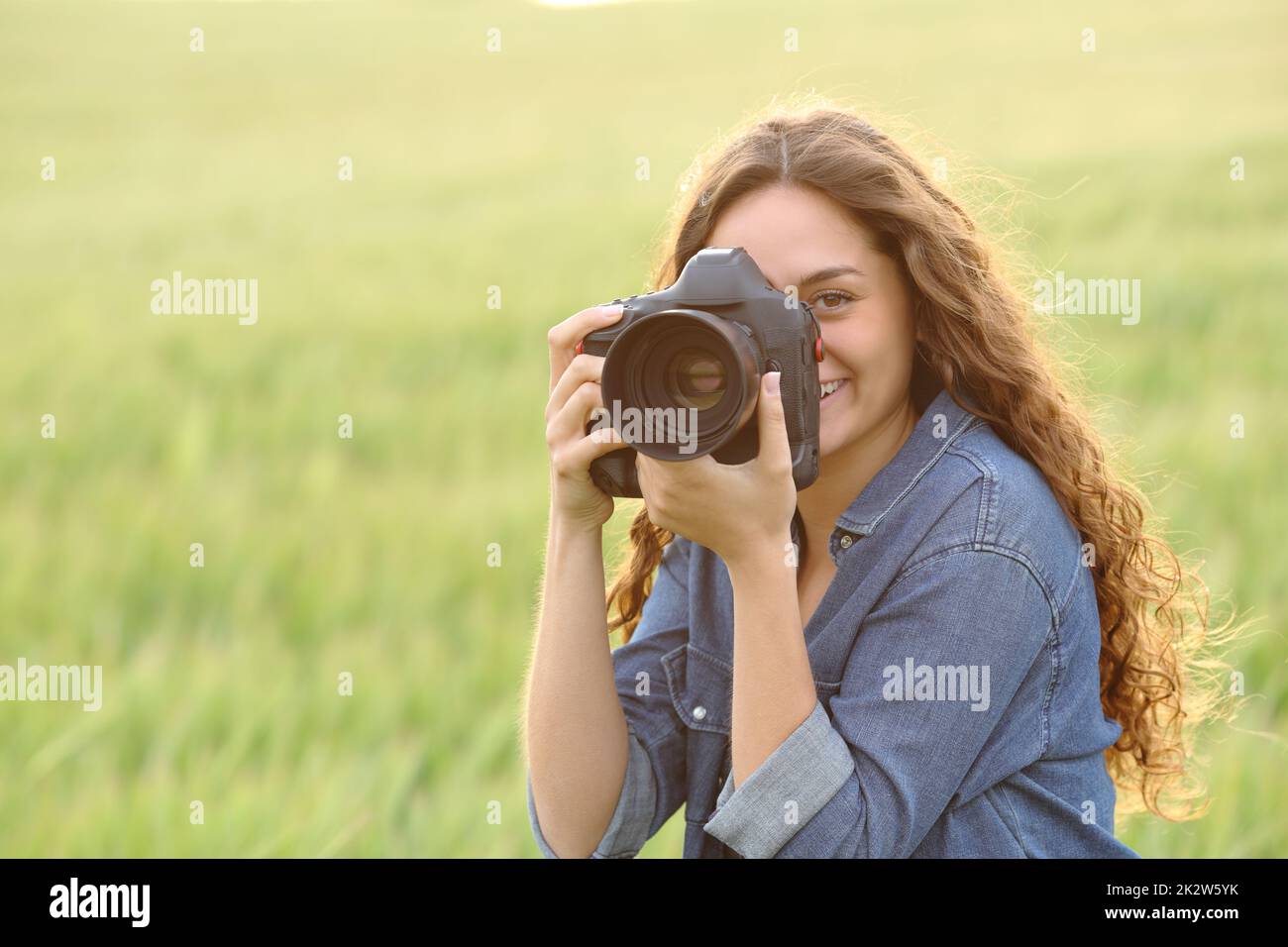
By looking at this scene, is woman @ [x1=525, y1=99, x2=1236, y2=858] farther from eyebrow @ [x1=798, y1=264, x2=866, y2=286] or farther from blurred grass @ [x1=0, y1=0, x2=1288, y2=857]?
blurred grass @ [x1=0, y1=0, x2=1288, y2=857]

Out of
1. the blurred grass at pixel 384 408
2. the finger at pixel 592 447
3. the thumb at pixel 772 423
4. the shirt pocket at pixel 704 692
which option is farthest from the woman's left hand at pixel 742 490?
the blurred grass at pixel 384 408

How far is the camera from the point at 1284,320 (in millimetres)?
4812

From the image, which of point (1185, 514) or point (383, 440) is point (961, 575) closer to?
point (1185, 514)

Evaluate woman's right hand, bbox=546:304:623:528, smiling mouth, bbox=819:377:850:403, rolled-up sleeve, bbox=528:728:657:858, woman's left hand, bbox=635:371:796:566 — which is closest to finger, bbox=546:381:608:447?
woman's right hand, bbox=546:304:623:528

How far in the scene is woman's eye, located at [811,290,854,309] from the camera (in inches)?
55.7

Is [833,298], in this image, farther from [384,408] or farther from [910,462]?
[384,408]

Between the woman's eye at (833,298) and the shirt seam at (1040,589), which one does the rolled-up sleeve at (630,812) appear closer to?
the shirt seam at (1040,589)

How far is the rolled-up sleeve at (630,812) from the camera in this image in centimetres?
151

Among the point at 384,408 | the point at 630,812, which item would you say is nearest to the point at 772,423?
the point at 630,812

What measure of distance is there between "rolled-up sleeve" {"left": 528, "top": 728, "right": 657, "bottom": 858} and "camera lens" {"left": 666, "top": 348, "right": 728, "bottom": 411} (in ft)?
1.44

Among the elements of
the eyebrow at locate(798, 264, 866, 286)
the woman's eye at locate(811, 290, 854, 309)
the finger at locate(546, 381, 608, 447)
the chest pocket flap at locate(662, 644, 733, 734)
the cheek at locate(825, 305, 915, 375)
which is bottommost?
the chest pocket flap at locate(662, 644, 733, 734)

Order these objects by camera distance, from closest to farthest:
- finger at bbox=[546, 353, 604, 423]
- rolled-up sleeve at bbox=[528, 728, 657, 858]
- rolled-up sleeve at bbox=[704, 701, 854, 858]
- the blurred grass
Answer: rolled-up sleeve at bbox=[704, 701, 854, 858] → finger at bbox=[546, 353, 604, 423] → rolled-up sleeve at bbox=[528, 728, 657, 858] → the blurred grass

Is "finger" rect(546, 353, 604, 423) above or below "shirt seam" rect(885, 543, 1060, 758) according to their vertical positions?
above

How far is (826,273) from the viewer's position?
4.61 ft
